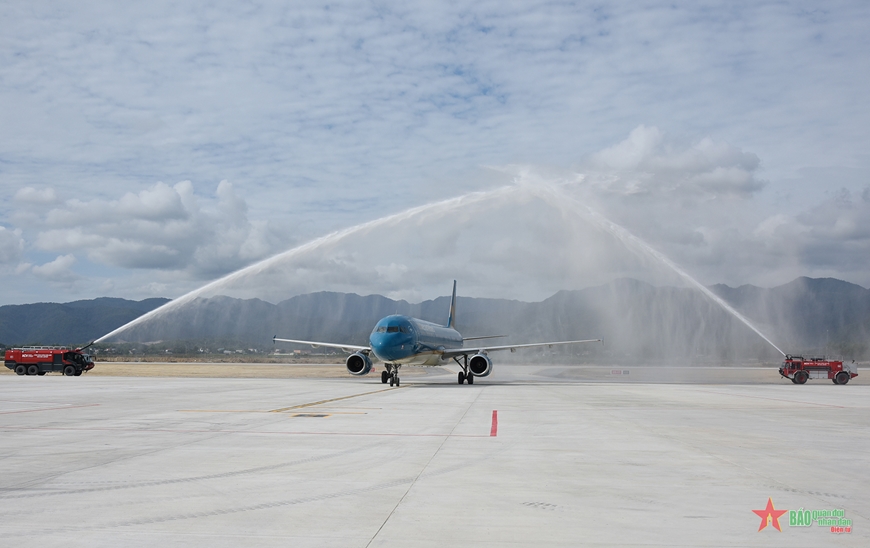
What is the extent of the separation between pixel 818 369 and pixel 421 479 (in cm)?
4984

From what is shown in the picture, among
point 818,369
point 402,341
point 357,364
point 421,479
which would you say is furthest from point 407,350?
point 818,369

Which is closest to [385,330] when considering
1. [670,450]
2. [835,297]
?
[670,450]

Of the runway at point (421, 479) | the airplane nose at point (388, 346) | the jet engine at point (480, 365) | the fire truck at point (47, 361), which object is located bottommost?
the fire truck at point (47, 361)

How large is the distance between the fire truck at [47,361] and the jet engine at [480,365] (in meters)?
33.5

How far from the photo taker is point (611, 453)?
13.6 metres

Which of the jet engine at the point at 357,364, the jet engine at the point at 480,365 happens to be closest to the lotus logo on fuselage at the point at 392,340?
the jet engine at the point at 357,364

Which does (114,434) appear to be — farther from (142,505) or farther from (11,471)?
(142,505)

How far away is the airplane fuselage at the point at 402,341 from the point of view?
41531 millimetres

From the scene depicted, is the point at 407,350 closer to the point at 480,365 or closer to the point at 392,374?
the point at 392,374

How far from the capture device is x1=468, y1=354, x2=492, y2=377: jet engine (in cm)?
4544

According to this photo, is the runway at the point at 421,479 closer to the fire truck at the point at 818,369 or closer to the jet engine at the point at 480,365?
the jet engine at the point at 480,365

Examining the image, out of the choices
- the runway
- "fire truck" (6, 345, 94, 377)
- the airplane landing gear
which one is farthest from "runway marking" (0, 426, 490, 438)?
"fire truck" (6, 345, 94, 377)

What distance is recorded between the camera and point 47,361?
56.1 metres

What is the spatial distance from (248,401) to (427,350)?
19095 mm
